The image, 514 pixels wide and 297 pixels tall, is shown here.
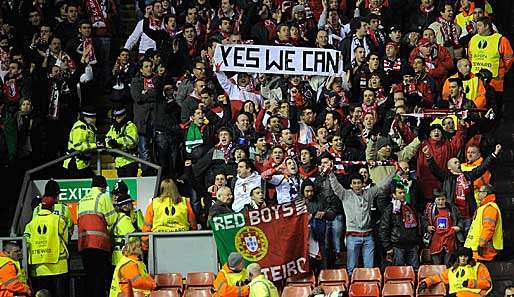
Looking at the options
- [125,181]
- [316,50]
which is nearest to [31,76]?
[125,181]

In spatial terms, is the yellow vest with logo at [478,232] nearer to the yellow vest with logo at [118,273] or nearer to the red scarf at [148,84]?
the yellow vest with logo at [118,273]

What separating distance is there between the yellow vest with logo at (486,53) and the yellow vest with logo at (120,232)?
6.00 m

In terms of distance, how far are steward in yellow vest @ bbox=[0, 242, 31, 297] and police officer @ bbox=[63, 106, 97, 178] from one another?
2.42 meters

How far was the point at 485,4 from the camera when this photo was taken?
83.7ft

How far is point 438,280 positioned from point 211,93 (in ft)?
14.5

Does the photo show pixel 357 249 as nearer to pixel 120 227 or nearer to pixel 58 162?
pixel 120 227

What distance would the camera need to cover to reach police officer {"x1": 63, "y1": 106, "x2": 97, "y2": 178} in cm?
2242

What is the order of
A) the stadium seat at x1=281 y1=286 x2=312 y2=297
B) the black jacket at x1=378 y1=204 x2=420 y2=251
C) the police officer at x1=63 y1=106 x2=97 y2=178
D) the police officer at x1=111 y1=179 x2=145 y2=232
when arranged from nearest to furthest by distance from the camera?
1. the stadium seat at x1=281 y1=286 x2=312 y2=297
2. the police officer at x1=111 y1=179 x2=145 y2=232
3. the black jacket at x1=378 y1=204 x2=420 y2=251
4. the police officer at x1=63 y1=106 x2=97 y2=178

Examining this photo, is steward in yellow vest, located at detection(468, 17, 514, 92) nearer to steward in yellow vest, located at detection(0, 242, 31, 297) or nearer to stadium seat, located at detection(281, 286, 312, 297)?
stadium seat, located at detection(281, 286, 312, 297)

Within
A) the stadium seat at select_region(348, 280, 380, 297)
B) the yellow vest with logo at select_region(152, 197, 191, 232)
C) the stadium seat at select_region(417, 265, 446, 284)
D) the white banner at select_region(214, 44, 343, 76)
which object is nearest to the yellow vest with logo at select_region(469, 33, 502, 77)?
the white banner at select_region(214, 44, 343, 76)

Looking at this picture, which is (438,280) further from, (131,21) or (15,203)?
(131,21)

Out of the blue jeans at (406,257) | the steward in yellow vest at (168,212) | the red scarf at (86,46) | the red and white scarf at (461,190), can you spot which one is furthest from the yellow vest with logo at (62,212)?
the red and white scarf at (461,190)

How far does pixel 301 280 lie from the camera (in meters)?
21.0

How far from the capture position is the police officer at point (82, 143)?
22.4 meters
